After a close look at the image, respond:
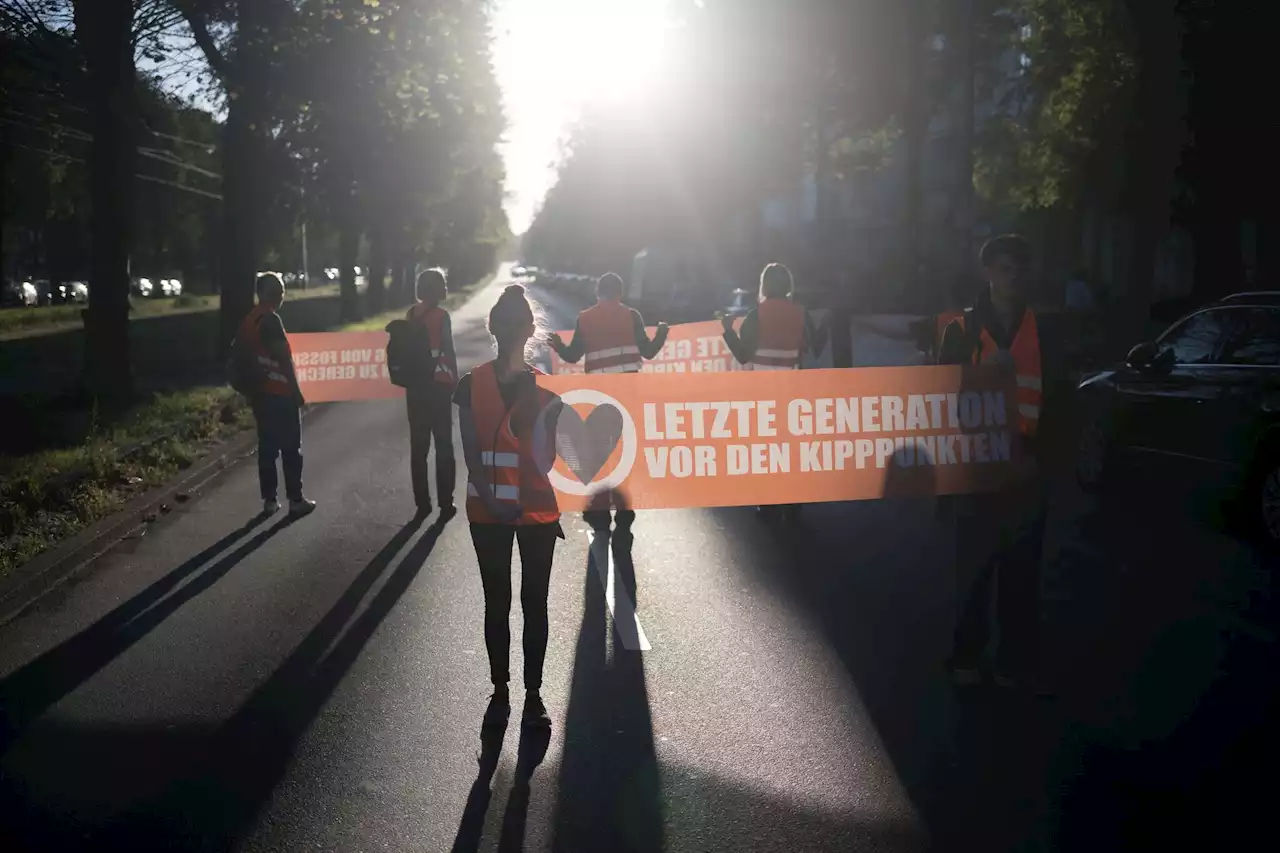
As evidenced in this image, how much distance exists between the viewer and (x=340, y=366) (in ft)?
42.4

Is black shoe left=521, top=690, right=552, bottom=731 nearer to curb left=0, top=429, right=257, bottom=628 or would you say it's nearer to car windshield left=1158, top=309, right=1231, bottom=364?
curb left=0, top=429, right=257, bottom=628

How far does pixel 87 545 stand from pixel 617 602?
4036mm

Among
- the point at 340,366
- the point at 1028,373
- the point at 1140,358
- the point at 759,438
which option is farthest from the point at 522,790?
the point at 340,366

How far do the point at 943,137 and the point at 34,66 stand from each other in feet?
163

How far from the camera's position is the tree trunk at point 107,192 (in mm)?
17844

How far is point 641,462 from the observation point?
7621 mm

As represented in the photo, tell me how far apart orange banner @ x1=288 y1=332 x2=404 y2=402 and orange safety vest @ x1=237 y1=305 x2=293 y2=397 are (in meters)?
2.06

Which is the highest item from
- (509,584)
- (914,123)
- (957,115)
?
(957,115)

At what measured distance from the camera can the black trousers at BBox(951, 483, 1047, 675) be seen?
20.4 feet

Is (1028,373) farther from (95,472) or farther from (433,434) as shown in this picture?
(95,472)

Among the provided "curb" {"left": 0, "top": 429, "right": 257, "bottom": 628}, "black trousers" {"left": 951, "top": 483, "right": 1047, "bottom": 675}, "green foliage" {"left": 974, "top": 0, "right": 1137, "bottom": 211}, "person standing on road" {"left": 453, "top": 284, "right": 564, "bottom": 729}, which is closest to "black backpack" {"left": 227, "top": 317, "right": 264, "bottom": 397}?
"curb" {"left": 0, "top": 429, "right": 257, "bottom": 628}

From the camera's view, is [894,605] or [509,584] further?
[894,605]

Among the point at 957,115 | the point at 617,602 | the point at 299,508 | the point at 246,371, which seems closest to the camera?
the point at 617,602

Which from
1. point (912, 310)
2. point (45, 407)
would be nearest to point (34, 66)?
point (45, 407)
